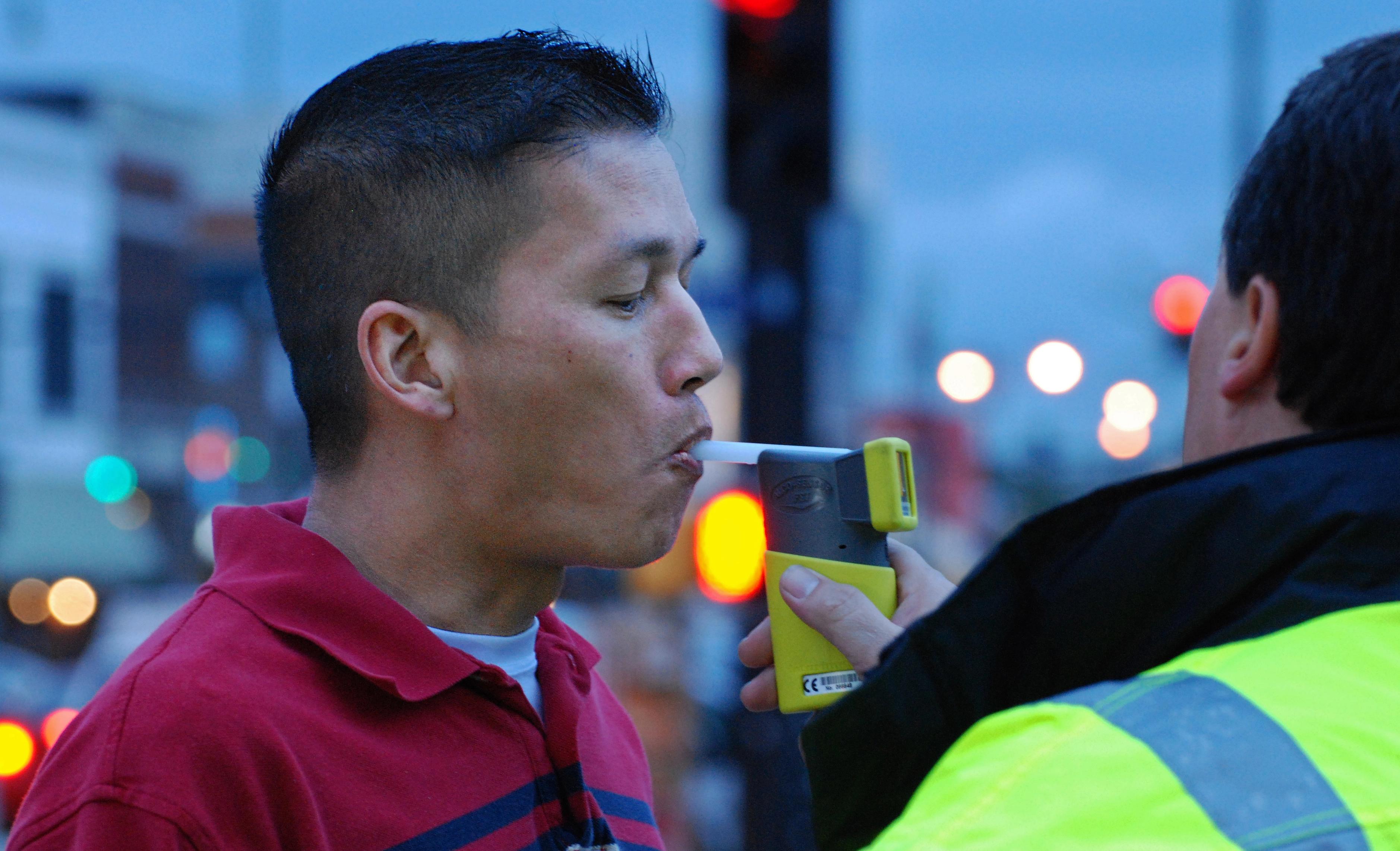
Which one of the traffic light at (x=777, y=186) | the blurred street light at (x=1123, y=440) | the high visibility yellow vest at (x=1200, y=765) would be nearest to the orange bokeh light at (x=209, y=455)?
the blurred street light at (x=1123, y=440)

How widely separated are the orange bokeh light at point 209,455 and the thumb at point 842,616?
2486 cm

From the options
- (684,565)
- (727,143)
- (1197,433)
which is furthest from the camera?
(684,565)

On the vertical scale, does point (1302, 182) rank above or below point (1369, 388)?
above

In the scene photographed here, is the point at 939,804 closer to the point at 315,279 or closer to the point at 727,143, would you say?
the point at 315,279

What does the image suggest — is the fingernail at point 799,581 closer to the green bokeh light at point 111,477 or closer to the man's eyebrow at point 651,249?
the man's eyebrow at point 651,249

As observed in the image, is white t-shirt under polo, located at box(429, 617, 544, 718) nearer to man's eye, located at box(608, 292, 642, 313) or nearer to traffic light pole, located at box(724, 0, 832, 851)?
man's eye, located at box(608, 292, 642, 313)

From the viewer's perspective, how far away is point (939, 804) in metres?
1.05

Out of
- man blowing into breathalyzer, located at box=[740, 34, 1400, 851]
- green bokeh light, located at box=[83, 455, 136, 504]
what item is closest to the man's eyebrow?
man blowing into breathalyzer, located at box=[740, 34, 1400, 851]

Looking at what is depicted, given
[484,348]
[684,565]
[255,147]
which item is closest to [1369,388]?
[484,348]

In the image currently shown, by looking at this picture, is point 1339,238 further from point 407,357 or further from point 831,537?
point 407,357

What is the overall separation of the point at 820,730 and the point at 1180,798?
37cm

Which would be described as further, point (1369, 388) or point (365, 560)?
point (365, 560)

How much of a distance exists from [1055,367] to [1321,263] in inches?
399

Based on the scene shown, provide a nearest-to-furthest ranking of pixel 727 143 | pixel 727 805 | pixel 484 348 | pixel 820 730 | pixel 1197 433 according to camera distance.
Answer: pixel 820 730 → pixel 1197 433 → pixel 484 348 → pixel 727 143 → pixel 727 805
